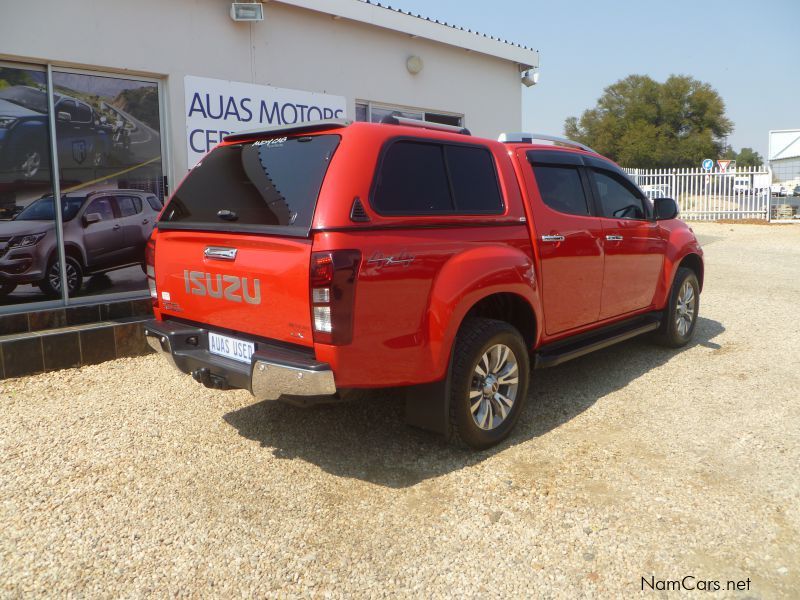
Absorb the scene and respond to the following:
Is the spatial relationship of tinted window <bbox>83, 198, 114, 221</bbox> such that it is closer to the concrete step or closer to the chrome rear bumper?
the concrete step

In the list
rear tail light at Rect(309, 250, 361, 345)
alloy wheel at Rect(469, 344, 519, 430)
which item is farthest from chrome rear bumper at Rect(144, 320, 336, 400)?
alloy wheel at Rect(469, 344, 519, 430)

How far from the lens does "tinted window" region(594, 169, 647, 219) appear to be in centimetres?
520

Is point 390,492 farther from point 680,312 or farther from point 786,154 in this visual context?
point 786,154

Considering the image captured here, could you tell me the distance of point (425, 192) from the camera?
3.65m

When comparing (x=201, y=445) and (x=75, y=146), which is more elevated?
(x=75, y=146)

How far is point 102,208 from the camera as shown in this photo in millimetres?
6863

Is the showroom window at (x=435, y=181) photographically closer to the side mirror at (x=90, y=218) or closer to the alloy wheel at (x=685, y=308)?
the alloy wheel at (x=685, y=308)

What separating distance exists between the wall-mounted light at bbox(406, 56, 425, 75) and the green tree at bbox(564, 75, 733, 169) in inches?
1794

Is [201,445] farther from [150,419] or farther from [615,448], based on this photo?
[615,448]

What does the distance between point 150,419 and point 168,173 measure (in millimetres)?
3627

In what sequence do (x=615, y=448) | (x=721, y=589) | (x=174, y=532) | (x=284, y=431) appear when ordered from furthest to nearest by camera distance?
(x=284, y=431)
(x=615, y=448)
(x=174, y=532)
(x=721, y=589)

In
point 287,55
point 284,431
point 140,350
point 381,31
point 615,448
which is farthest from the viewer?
point 381,31

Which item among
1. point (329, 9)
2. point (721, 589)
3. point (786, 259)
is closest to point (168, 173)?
point (329, 9)

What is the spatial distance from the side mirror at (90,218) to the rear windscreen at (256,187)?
10.5ft
